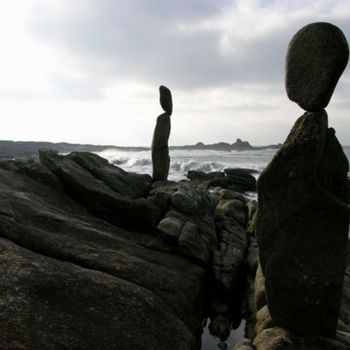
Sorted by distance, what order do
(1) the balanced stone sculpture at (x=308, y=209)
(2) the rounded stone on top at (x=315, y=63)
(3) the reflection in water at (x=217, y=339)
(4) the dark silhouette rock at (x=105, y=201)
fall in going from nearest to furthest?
1. (2) the rounded stone on top at (x=315, y=63)
2. (1) the balanced stone sculpture at (x=308, y=209)
3. (3) the reflection in water at (x=217, y=339)
4. (4) the dark silhouette rock at (x=105, y=201)

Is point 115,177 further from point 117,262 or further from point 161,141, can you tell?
point 117,262

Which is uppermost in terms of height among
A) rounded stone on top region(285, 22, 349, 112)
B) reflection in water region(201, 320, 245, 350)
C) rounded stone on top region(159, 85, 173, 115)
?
rounded stone on top region(159, 85, 173, 115)

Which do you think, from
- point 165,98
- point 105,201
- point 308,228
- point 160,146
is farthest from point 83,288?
point 165,98

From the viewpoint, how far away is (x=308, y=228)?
7867mm

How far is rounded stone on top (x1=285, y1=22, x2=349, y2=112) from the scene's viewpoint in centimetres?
716

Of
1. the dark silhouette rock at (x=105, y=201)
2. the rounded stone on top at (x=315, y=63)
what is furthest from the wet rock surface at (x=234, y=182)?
the rounded stone on top at (x=315, y=63)

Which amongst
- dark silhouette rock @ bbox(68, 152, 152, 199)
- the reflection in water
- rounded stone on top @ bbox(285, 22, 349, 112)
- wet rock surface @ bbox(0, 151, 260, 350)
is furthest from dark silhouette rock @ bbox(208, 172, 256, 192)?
rounded stone on top @ bbox(285, 22, 349, 112)

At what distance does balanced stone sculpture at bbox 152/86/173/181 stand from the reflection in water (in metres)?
10.2

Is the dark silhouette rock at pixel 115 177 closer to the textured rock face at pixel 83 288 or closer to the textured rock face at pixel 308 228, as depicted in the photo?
the textured rock face at pixel 83 288

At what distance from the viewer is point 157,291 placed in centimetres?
888

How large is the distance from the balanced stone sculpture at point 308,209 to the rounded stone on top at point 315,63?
2cm

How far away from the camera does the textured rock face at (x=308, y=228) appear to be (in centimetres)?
775

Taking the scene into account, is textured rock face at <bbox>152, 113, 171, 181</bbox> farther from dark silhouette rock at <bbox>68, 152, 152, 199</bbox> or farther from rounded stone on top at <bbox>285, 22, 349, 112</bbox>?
rounded stone on top at <bbox>285, 22, 349, 112</bbox>

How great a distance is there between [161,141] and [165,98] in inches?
82.4
